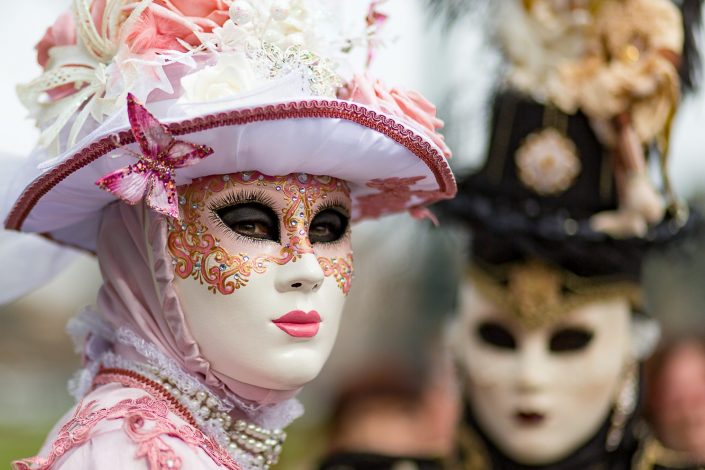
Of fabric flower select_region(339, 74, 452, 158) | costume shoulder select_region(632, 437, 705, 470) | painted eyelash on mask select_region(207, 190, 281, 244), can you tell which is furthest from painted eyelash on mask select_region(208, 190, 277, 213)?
costume shoulder select_region(632, 437, 705, 470)

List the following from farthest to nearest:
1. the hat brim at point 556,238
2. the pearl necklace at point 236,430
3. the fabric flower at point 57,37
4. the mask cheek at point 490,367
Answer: the mask cheek at point 490,367
the hat brim at point 556,238
the fabric flower at point 57,37
the pearl necklace at point 236,430

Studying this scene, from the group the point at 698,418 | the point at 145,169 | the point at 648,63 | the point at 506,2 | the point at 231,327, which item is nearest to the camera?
the point at 145,169

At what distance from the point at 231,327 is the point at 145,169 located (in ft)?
1.03

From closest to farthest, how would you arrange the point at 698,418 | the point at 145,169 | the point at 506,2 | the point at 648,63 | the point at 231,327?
the point at 145,169, the point at 231,327, the point at 648,63, the point at 506,2, the point at 698,418

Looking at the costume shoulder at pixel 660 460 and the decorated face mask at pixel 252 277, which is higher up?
the decorated face mask at pixel 252 277

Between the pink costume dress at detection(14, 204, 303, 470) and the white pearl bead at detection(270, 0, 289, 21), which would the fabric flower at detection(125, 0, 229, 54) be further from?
the pink costume dress at detection(14, 204, 303, 470)

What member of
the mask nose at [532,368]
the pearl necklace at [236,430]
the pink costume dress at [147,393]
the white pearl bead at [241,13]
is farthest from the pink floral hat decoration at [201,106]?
the mask nose at [532,368]

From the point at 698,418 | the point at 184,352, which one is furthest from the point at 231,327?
the point at 698,418

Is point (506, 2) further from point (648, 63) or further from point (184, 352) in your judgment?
point (184, 352)

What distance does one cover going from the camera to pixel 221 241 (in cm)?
172

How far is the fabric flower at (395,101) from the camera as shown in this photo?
1810mm

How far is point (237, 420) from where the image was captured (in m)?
1.83

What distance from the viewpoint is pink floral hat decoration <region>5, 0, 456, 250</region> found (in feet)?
5.26

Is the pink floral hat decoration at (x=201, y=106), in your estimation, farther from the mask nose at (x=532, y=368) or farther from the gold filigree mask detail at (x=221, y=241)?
the mask nose at (x=532, y=368)
